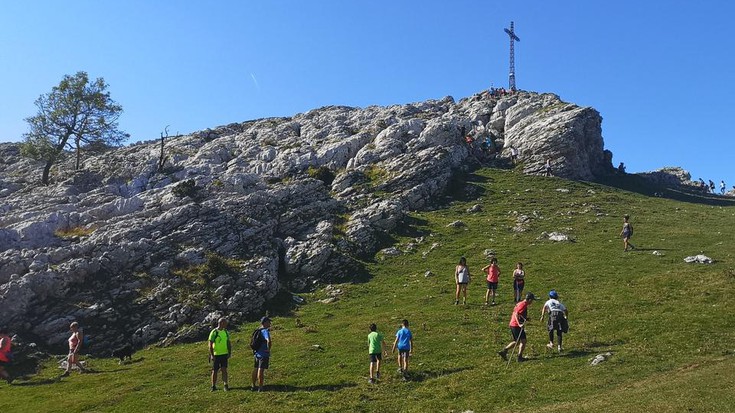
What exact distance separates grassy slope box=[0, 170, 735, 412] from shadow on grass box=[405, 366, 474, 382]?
9 cm

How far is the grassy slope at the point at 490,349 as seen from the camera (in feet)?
67.1

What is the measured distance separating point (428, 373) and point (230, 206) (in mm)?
40364

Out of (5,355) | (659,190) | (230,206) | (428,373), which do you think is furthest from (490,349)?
(659,190)

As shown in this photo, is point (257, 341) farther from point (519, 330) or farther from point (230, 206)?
point (230, 206)

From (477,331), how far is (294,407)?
12540 millimetres

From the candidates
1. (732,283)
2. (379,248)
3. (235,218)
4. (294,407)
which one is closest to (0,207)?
(235,218)

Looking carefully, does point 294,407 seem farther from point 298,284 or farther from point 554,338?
point 298,284

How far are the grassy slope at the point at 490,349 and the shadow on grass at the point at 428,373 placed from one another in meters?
0.09

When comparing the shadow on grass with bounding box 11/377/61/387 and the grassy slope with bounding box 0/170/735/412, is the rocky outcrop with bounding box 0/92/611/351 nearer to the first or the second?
the grassy slope with bounding box 0/170/735/412

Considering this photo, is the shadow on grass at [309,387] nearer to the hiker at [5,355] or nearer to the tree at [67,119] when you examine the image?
the hiker at [5,355]

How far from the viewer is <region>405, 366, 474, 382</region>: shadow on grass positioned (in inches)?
925

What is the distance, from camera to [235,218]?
186ft

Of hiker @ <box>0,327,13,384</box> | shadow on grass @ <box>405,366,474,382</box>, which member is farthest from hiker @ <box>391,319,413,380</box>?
hiker @ <box>0,327,13,384</box>

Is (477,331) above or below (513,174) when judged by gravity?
below
